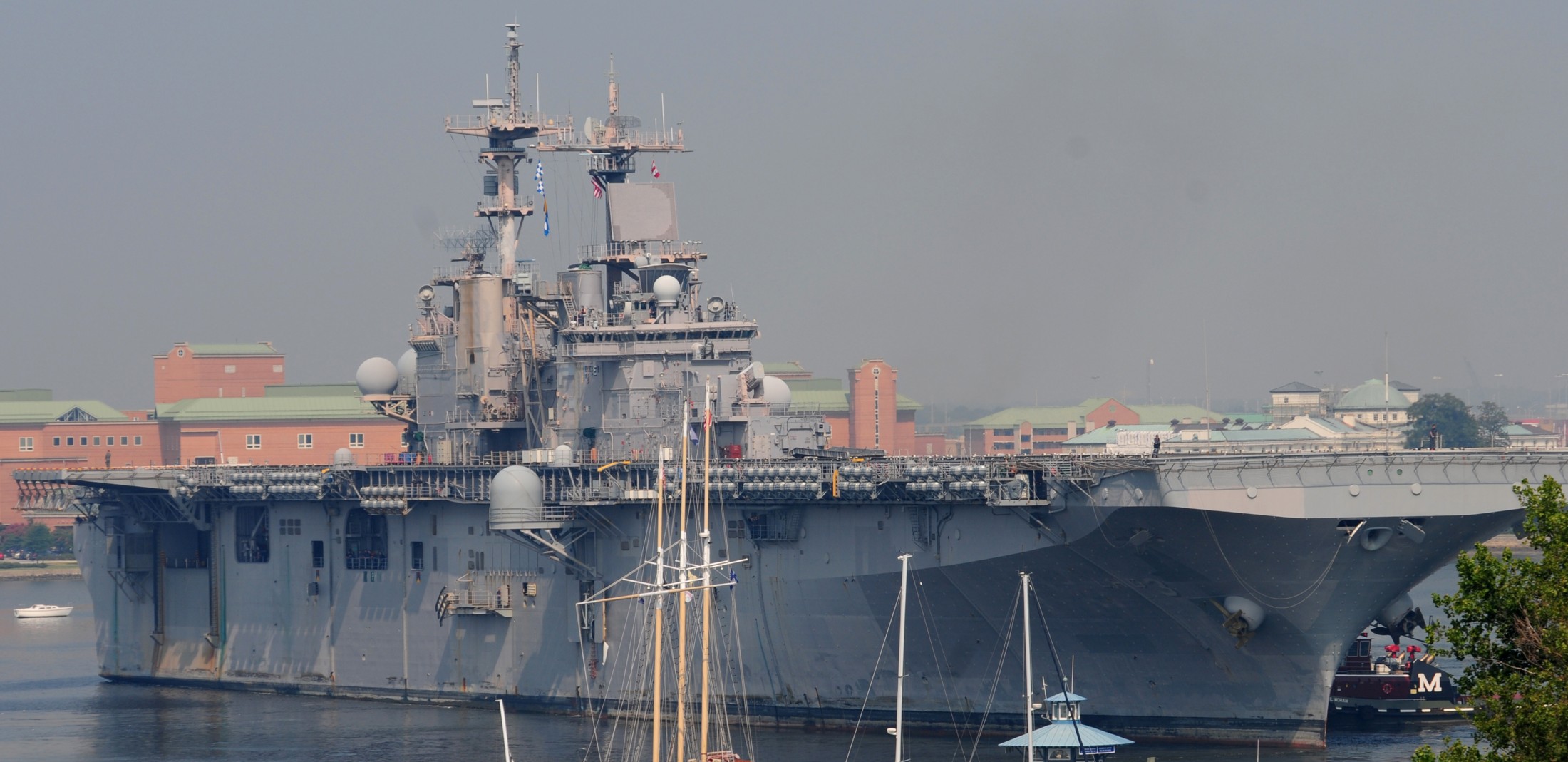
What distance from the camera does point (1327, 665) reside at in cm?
3281

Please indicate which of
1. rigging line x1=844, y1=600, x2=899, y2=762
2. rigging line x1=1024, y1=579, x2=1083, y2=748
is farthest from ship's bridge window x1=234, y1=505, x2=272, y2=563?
rigging line x1=1024, y1=579, x2=1083, y2=748

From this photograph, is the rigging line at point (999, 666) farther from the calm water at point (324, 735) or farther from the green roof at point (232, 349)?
the green roof at point (232, 349)

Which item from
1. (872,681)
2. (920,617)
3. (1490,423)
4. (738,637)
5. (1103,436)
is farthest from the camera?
(1490,423)

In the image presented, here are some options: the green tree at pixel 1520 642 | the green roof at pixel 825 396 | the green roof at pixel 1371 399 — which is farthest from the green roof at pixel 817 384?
the green tree at pixel 1520 642

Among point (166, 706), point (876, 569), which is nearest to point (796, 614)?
point (876, 569)

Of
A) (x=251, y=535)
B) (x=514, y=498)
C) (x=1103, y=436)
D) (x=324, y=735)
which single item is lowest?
(x=324, y=735)

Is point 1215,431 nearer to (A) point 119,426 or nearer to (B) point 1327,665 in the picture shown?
(A) point 119,426

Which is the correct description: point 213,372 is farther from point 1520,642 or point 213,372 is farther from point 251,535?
point 1520,642

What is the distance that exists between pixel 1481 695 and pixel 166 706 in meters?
35.5

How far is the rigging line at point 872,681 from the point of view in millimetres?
35500

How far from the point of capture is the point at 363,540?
45500mm

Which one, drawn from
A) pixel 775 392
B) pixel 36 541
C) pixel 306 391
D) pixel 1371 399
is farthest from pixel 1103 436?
pixel 775 392

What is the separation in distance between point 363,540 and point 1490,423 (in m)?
86.4

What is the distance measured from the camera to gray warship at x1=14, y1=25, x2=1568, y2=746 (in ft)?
104
